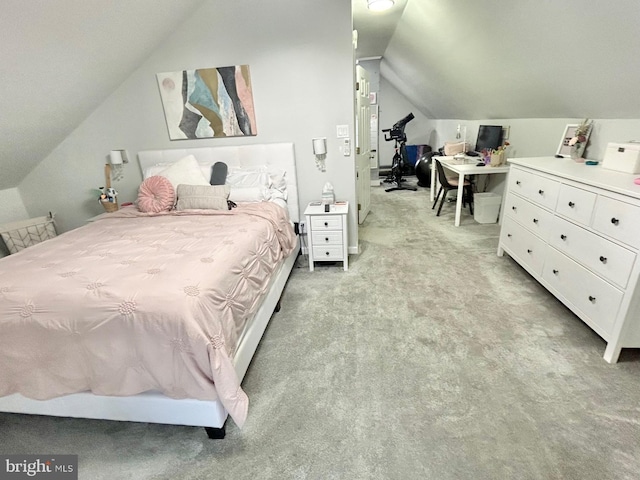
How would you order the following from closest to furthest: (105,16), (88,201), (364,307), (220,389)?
1. (220,389)
2. (105,16)
3. (364,307)
4. (88,201)

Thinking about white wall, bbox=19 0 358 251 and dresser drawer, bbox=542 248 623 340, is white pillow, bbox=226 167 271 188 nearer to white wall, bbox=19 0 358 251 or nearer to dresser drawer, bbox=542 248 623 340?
white wall, bbox=19 0 358 251

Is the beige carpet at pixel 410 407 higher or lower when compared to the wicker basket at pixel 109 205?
lower

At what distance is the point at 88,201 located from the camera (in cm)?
365

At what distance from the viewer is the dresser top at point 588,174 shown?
1.71 m

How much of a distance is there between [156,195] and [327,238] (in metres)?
1.58

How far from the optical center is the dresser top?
1.71m

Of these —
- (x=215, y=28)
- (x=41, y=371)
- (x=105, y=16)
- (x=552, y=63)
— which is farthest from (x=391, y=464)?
(x=215, y=28)

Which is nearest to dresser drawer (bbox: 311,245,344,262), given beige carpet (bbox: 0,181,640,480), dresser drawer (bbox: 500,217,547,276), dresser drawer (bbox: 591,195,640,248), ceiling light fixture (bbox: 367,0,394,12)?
beige carpet (bbox: 0,181,640,480)

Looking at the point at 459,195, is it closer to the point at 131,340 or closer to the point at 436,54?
the point at 436,54

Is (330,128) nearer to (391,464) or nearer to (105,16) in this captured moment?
(105,16)

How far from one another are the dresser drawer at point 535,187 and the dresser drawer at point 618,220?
416mm

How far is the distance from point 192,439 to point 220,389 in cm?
40

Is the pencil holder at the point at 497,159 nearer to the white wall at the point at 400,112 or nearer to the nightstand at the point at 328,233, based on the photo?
the nightstand at the point at 328,233

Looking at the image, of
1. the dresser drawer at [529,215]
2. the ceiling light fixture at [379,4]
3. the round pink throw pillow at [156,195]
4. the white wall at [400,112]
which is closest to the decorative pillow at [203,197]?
the round pink throw pillow at [156,195]
